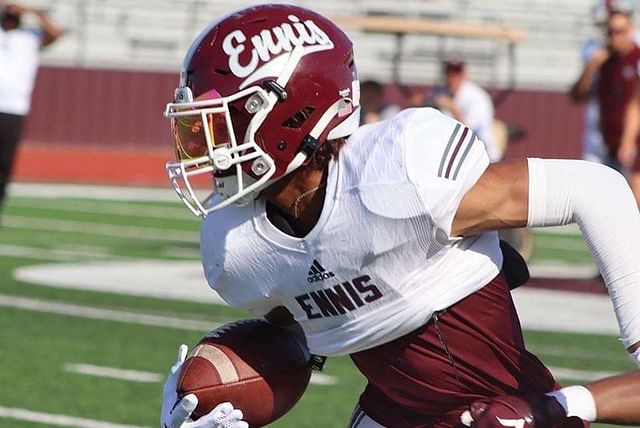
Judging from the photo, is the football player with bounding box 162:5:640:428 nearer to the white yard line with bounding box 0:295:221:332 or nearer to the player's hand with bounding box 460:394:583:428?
the player's hand with bounding box 460:394:583:428

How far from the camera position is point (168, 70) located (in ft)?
66.1

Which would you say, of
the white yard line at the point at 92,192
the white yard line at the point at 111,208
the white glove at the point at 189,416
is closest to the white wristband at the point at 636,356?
the white glove at the point at 189,416

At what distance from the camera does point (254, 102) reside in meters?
3.12

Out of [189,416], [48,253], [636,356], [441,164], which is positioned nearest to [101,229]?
[48,253]

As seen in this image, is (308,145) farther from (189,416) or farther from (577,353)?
(577,353)

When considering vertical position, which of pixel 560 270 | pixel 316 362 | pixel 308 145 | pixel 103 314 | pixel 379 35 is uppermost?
pixel 308 145

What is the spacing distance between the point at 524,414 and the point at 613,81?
23.2 feet

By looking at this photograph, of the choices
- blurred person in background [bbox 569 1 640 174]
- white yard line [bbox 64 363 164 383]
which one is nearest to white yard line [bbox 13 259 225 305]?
white yard line [bbox 64 363 164 383]

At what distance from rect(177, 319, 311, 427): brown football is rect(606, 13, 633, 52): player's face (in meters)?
6.26

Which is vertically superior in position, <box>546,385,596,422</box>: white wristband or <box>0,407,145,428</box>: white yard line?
<box>546,385,596,422</box>: white wristband

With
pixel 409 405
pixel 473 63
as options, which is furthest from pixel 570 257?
pixel 473 63

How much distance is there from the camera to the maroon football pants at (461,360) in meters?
3.21

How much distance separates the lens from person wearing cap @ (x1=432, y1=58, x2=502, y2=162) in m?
11.1

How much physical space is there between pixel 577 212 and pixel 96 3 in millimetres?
19379
